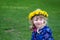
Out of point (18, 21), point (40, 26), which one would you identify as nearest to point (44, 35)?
point (40, 26)

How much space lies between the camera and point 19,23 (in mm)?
11008

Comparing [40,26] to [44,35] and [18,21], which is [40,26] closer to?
[44,35]

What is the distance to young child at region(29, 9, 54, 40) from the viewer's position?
19.0ft

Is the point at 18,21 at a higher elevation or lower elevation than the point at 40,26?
lower

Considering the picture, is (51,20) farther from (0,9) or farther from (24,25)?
(0,9)

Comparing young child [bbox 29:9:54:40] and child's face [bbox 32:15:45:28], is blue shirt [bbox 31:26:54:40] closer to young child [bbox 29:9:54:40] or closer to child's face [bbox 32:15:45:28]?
young child [bbox 29:9:54:40]

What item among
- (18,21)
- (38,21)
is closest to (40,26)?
(38,21)

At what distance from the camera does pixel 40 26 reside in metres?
5.86

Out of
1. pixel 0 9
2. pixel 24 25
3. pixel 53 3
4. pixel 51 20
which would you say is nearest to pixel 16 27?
pixel 24 25

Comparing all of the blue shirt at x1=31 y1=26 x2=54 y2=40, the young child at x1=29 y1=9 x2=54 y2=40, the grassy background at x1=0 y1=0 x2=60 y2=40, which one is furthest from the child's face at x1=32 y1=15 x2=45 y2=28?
the grassy background at x1=0 y1=0 x2=60 y2=40

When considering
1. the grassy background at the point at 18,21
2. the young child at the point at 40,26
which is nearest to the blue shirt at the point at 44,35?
the young child at the point at 40,26

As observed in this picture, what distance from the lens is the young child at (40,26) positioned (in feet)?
19.0

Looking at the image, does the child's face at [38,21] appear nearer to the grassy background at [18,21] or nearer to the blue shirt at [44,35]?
the blue shirt at [44,35]

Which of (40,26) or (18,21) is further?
(18,21)
